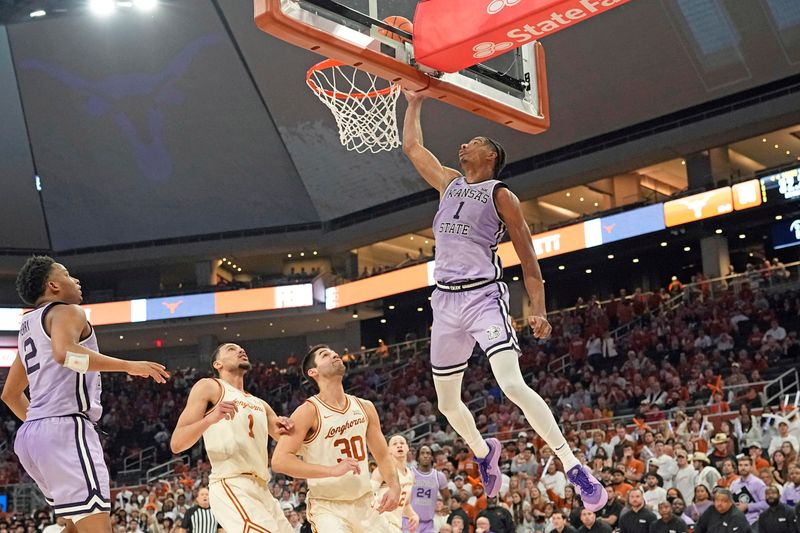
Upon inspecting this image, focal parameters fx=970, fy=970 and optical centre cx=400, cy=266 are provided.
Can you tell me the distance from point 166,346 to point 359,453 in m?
34.5

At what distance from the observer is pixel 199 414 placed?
21.5 ft

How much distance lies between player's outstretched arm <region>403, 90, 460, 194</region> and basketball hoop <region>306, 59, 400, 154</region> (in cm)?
264

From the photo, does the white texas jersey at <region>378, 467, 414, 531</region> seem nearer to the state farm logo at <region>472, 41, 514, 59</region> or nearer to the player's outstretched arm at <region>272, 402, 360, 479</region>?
the player's outstretched arm at <region>272, 402, 360, 479</region>

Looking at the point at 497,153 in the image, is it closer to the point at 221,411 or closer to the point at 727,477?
the point at 221,411

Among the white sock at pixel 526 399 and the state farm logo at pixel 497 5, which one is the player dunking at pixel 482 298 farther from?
the state farm logo at pixel 497 5

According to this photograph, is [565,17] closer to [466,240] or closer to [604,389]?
[466,240]

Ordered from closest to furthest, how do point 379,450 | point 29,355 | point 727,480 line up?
point 29,355
point 379,450
point 727,480

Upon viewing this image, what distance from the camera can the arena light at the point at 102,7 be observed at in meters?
28.1

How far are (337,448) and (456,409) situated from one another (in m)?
0.95

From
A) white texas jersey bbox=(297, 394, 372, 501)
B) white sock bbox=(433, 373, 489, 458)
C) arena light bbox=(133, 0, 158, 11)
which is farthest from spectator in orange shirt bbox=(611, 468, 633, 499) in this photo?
arena light bbox=(133, 0, 158, 11)

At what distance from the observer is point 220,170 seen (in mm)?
32562

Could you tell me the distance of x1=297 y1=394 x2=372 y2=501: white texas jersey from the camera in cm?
657

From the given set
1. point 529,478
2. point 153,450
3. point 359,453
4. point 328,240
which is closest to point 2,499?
point 153,450

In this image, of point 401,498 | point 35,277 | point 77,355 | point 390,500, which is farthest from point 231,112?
point 77,355
